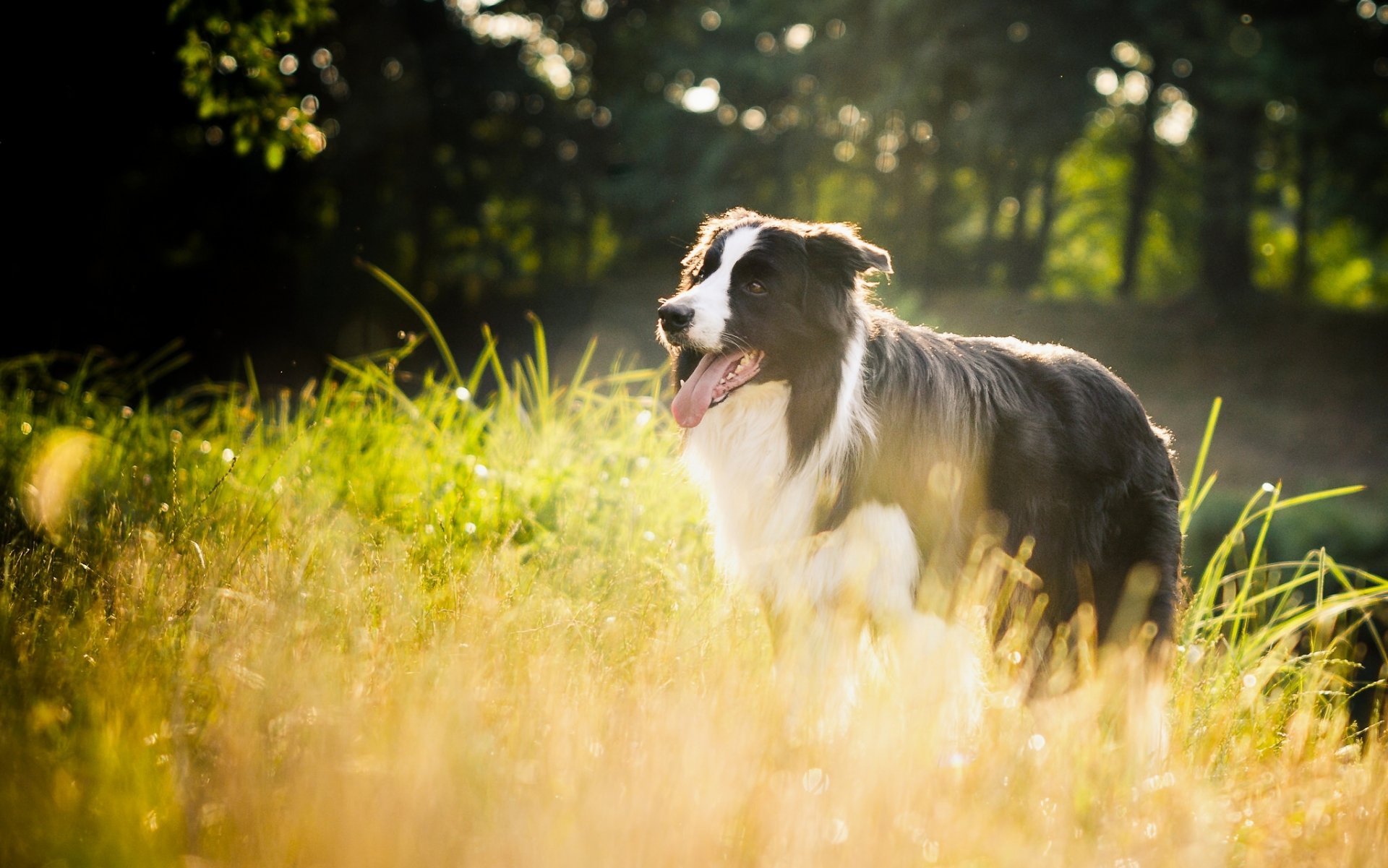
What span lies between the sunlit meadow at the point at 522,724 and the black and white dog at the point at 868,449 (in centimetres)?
23

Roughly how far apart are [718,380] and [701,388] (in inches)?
2.7

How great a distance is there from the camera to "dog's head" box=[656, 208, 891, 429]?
3830 mm

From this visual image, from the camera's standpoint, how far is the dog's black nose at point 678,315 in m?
3.72

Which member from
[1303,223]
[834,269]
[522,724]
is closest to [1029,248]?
A: [1303,223]

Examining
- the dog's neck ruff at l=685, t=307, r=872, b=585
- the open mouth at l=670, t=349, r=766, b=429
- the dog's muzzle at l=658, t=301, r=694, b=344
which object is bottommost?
the dog's neck ruff at l=685, t=307, r=872, b=585

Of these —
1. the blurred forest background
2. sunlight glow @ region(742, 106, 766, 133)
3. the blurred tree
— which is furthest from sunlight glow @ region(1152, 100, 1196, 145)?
the blurred tree

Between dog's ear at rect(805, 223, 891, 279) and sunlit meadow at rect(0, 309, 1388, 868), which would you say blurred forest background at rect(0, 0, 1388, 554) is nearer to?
sunlit meadow at rect(0, 309, 1388, 868)

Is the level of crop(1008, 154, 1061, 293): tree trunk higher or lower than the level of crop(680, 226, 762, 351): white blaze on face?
lower

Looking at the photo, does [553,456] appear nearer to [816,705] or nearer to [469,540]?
[469,540]

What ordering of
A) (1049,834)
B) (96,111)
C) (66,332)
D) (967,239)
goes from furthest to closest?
(967,239)
(66,332)
(96,111)
(1049,834)

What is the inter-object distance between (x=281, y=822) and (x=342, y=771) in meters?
0.17

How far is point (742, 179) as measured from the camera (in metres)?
25.9

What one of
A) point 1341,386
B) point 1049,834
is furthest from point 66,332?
point 1341,386

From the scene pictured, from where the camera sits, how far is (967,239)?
31.7 metres
